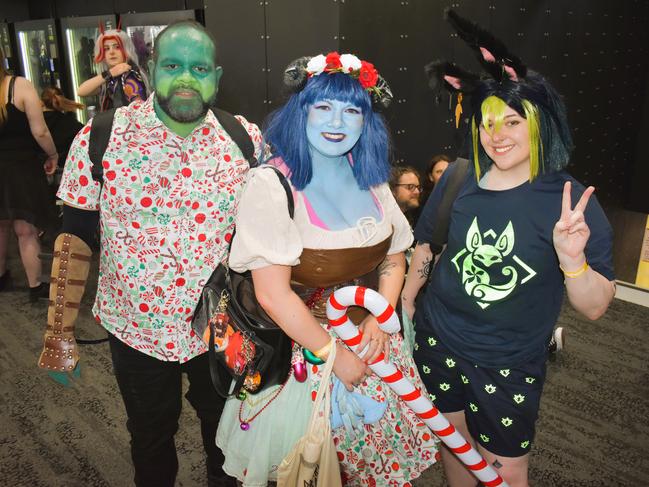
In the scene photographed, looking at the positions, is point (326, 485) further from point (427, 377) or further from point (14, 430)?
point (14, 430)

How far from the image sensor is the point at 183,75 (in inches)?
64.9

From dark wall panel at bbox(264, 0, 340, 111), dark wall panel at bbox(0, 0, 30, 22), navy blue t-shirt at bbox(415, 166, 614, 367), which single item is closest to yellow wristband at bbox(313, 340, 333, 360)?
navy blue t-shirt at bbox(415, 166, 614, 367)

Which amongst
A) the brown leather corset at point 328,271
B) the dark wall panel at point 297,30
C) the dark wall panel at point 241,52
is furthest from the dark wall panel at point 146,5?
the brown leather corset at point 328,271

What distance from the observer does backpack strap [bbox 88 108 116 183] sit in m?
1.63

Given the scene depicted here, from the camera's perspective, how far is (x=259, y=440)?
1603 mm

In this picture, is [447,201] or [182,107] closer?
[182,107]

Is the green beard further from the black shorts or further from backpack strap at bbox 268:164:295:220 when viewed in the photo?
the black shorts

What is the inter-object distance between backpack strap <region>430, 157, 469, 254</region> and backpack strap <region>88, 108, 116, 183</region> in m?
1.02

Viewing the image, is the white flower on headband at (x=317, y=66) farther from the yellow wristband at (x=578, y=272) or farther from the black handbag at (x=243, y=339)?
the yellow wristband at (x=578, y=272)

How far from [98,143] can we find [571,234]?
1.28 metres

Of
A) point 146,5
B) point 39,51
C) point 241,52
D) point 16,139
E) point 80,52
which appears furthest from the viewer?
point 39,51

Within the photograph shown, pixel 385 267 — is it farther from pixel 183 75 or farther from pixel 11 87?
pixel 11 87

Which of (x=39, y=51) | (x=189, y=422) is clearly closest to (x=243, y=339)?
(x=189, y=422)

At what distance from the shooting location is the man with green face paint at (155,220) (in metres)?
1.65
